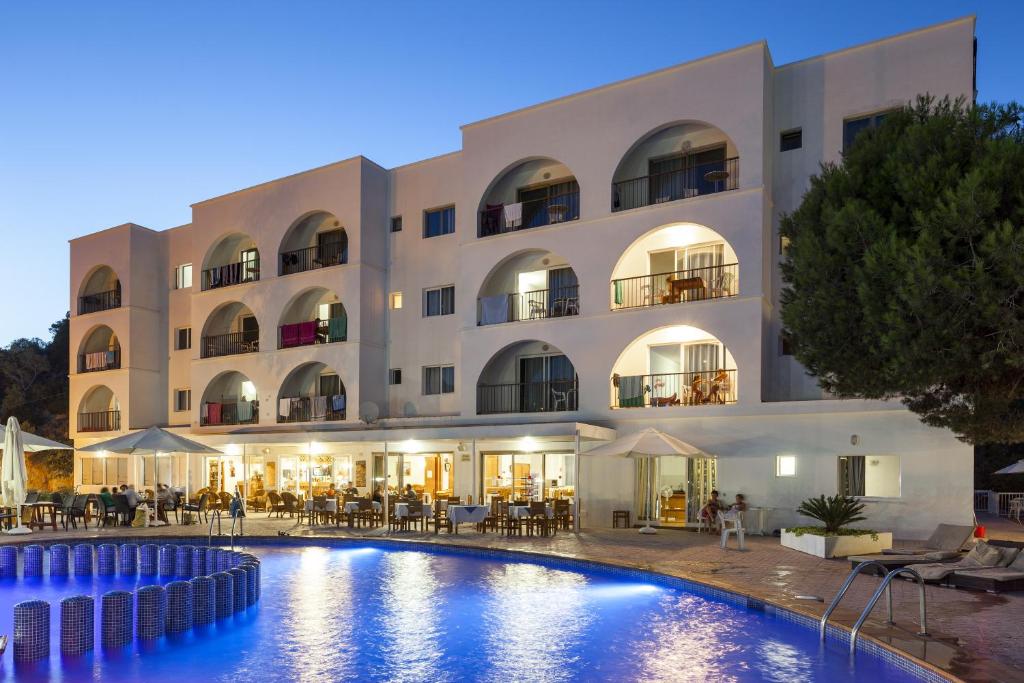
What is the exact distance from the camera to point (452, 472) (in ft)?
80.7

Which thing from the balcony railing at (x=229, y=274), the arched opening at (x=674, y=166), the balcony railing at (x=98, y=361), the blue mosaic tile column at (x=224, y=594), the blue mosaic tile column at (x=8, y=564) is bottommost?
the blue mosaic tile column at (x=8, y=564)

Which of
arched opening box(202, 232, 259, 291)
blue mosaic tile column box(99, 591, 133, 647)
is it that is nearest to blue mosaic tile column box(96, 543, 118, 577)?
blue mosaic tile column box(99, 591, 133, 647)

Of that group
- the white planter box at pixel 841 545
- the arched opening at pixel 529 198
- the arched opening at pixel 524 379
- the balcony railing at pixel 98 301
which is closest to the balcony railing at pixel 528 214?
the arched opening at pixel 529 198

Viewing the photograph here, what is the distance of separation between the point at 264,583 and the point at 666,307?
39.8 feet

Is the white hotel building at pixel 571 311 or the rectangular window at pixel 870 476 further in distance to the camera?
the white hotel building at pixel 571 311

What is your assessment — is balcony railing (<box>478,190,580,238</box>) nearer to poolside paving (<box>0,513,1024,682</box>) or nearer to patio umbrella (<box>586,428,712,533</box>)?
patio umbrella (<box>586,428,712,533</box>)

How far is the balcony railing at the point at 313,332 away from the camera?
27.9 m

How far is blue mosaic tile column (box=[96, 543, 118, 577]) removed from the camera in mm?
14734

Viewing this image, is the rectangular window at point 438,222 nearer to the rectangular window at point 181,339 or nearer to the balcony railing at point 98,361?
the rectangular window at point 181,339

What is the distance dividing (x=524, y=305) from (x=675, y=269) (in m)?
4.80

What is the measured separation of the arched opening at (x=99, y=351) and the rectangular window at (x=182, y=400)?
2865 millimetres

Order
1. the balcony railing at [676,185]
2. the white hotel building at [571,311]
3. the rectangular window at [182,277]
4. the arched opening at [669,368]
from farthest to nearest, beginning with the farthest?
the rectangular window at [182,277], the balcony railing at [676,185], the arched opening at [669,368], the white hotel building at [571,311]

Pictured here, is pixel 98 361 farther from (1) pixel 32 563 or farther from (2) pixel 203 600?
(2) pixel 203 600

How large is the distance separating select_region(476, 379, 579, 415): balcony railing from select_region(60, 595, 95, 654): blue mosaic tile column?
15450mm
